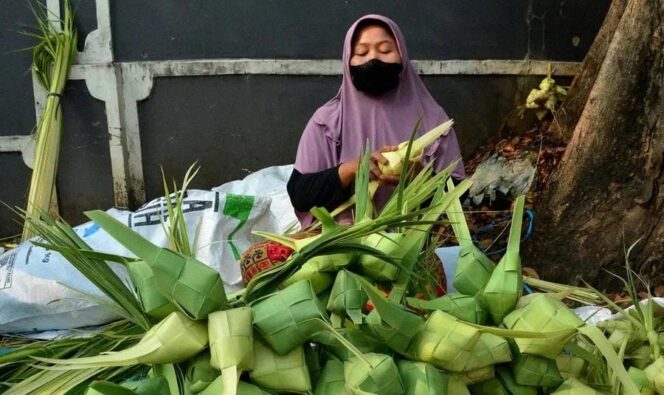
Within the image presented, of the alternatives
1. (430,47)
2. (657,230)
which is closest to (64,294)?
(657,230)

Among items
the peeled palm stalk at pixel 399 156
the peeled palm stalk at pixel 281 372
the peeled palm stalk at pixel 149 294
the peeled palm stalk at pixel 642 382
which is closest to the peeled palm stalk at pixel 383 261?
the peeled palm stalk at pixel 281 372

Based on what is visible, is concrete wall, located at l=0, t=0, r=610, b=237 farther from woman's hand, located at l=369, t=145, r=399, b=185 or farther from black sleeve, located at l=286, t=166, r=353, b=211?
woman's hand, located at l=369, t=145, r=399, b=185

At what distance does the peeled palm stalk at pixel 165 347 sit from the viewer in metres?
0.89

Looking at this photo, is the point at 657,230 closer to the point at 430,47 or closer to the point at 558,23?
the point at 430,47

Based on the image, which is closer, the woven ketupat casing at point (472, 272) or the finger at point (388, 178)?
the woven ketupat casing at point (472, 272)

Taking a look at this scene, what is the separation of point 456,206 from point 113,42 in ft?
10.7

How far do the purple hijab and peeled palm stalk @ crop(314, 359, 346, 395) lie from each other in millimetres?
1616

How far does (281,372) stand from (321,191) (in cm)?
145

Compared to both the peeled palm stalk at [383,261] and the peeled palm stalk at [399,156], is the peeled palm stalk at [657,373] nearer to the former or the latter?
the peeled palm stalk at [383,261]

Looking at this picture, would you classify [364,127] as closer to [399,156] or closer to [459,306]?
[399,156]

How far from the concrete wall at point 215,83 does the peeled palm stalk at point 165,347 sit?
337 centimetres

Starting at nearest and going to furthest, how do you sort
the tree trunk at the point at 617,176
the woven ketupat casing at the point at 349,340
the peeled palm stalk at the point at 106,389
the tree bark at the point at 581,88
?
1. the peeled palm stalk at the point at 106,389
2. the woven ketupat casing at the point at 349,340
3. the tree trunk at the point at 617,176
4. the tree bark at the point at 581,88

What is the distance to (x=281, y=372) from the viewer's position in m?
0.92

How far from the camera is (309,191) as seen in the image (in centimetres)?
240
